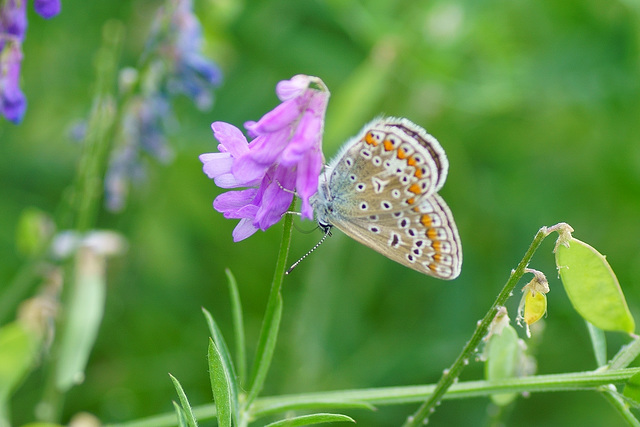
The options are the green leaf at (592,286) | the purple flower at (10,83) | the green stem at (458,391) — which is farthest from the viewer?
the purple flower at (10,83)

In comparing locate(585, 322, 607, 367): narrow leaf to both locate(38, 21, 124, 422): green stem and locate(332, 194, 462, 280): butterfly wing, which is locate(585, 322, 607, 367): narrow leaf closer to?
locate(332, 194, 462, 280): butterfly wing

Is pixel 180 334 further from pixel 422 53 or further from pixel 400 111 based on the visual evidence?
Result: pixel 422 53

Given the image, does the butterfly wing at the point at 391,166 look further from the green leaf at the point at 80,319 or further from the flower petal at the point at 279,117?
the green leaf at the point at 80,319

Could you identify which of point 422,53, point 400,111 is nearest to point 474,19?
point 422,53

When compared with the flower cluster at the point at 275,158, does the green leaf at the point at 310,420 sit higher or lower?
lower

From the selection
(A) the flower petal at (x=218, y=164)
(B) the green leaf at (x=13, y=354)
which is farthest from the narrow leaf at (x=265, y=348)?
(B) the green leaf at (x=13, y=354)
